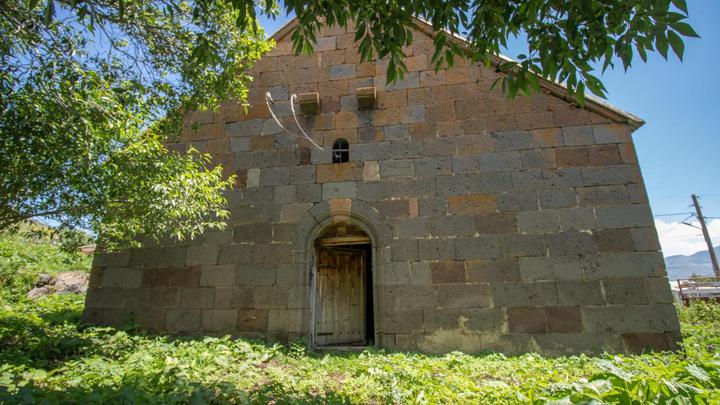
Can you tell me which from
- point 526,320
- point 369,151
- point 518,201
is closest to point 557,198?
point 518,201

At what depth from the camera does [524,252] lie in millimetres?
5984

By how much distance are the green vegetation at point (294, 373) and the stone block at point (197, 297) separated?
56 centimetres

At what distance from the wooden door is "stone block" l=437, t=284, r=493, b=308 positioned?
223 cm

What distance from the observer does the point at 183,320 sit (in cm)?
649

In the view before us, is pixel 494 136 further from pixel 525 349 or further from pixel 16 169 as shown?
pixel 16 169

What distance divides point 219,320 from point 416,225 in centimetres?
361

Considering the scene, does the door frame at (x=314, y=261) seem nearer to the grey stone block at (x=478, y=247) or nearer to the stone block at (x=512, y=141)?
the grey stone block at (x=478, y=247)

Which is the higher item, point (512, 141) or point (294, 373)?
point (512, 141)

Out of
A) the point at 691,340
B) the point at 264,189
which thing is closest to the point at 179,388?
the point at 264,189

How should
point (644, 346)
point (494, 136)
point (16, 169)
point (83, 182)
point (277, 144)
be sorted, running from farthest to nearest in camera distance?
point (277, 144)
point (494, 136)
point (644, 346)
point (83, 182)
point (16, 169)

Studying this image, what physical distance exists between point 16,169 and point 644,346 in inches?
328

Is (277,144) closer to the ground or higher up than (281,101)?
closer to the ground

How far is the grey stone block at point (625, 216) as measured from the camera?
5.84m

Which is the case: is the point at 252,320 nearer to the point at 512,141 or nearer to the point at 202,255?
the point at 202,255
